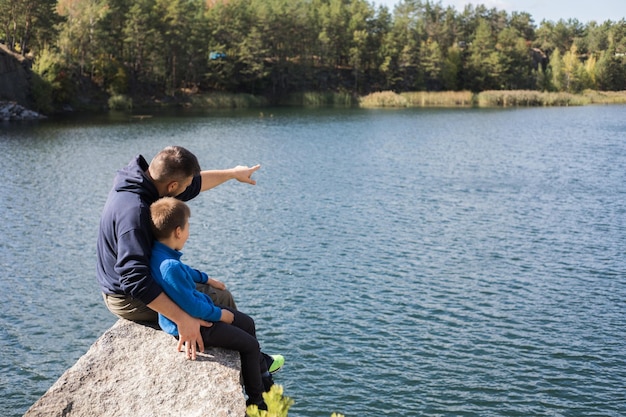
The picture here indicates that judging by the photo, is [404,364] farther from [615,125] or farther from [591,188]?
[615,125]

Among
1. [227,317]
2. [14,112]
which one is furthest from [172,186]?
[14,112]

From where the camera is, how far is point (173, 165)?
4.61 meters

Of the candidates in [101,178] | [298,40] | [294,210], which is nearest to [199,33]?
[298,40]

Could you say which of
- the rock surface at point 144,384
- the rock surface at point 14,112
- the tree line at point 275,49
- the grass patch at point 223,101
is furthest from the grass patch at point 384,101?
the rock surface at point 144,384

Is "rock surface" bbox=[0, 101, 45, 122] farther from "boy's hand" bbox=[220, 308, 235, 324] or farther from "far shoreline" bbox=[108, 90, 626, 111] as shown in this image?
"boy's hand" bbox=[220, 308, 235, 324]

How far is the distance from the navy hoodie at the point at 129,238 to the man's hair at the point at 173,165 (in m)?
0.12

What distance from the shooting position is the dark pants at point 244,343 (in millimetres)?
4559

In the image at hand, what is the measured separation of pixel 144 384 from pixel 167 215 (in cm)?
114

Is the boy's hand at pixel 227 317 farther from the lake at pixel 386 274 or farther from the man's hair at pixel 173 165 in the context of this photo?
the lake at pixel 386 274

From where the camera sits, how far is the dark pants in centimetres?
456

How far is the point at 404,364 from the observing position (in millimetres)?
9039

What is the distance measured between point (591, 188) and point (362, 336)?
15216 mm

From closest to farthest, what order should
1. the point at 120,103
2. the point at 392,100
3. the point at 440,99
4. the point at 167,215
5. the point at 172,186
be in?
1. the point at 167,215
2. the point at 172,186
3. the point at 120,103
4. the point at 392,100
5. the point at 440,99

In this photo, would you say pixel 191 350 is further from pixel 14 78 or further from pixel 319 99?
pixel 319 99
